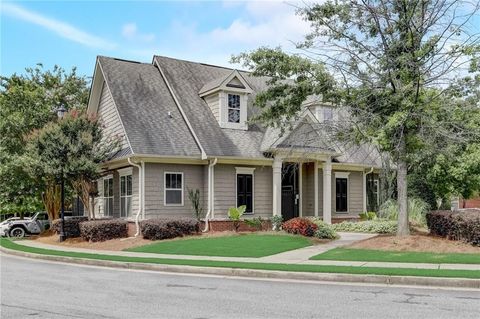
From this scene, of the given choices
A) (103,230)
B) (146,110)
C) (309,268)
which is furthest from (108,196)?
(309,268)

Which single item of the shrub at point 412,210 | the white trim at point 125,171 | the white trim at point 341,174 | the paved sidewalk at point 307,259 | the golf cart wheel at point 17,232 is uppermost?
the white trim at point 125,171

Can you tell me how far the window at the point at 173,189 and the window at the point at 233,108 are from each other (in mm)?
4023

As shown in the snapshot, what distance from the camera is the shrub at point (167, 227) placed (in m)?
21.6

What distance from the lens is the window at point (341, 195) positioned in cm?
2902

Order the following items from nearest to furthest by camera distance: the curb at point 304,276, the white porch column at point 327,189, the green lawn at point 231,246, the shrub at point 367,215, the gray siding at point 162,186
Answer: the curb at point 304,276 < the green lawn at point 231,246 < the gray siding at point 162,186 < the white porch column at point 327,189 < the shrub at point 367,215

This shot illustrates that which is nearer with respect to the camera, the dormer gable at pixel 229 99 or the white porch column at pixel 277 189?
the white porch column at pixel 277 189

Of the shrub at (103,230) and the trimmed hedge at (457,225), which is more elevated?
the trimmed hedge at (457,225)

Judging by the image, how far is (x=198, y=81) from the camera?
28156 mm

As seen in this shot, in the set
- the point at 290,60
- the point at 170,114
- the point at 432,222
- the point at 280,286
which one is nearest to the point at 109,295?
the point at 280,286

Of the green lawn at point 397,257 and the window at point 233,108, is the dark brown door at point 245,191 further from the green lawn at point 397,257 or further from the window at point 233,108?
the green lawn at point 397,257

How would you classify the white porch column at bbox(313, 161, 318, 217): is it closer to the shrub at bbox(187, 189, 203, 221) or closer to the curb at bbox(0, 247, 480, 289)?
the shrub at bbox(187, 189, 203, 221)

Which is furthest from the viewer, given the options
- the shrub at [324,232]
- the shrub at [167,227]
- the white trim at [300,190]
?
the white trim at [300,190]

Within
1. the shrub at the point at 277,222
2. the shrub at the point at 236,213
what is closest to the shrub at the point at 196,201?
the shrub at the point at 236,213

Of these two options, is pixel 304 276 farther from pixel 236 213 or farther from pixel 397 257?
pixel 236 213
